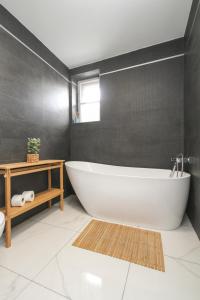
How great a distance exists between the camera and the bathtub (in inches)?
54.9

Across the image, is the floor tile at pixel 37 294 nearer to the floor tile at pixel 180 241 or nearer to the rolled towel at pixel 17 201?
the rolled towel at pixel 17 201

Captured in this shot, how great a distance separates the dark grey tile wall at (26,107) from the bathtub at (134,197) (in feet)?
2.02

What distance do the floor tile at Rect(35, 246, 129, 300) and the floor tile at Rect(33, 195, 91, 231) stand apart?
17.0 inches

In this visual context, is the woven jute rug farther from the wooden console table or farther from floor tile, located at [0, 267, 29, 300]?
the wooden console table

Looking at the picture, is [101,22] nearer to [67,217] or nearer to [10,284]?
[67,217]

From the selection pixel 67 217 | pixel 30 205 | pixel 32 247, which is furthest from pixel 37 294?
pixel 67 217

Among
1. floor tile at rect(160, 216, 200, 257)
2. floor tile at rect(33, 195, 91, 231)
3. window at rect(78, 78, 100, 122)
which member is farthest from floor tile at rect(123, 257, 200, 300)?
window at rect(78, 78, 100, 122)

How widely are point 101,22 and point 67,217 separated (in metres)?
2.47

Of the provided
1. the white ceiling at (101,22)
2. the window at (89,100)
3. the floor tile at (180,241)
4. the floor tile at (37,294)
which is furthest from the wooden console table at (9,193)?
the white ceiling at (101,22)

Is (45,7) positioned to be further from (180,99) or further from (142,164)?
(142,164)

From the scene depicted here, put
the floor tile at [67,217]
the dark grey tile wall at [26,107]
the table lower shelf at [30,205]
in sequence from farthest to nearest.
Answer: the floor tile at [67,217] < the dark grey tile wall at [26,107] < the table lower shelf at [30,205]

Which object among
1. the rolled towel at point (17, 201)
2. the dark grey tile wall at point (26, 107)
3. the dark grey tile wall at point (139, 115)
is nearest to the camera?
the rolled towel at point (17, 201)

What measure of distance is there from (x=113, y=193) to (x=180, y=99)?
5.32 ft

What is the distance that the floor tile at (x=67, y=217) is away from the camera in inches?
64.1
